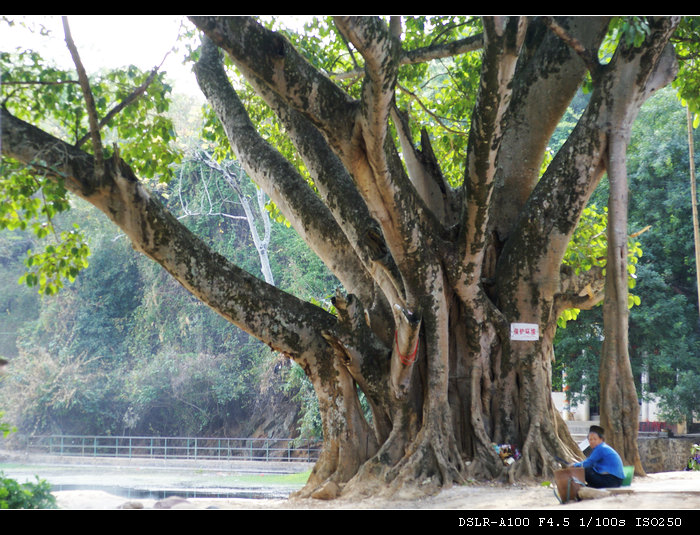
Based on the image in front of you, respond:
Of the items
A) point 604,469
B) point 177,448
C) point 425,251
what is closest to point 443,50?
point 425,251

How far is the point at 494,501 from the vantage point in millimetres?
6207

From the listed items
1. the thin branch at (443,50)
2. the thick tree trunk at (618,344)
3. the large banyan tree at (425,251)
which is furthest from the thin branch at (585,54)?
the thin branch at (443,50)

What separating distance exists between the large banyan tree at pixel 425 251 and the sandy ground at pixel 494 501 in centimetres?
44

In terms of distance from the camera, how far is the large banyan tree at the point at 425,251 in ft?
24.0

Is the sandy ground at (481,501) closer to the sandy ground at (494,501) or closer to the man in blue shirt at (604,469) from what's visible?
the sandy ground at (494,501)

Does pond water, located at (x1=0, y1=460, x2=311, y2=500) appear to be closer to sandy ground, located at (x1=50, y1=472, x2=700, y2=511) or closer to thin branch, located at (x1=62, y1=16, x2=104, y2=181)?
sandy ground, located at (x1=50, y1=472, x2=700, y2=511)

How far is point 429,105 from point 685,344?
11.5m

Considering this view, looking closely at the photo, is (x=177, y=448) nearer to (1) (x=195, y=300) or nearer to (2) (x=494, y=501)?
(1) (x=195, y=300)

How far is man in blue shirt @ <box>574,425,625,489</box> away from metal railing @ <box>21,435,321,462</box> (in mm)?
17793

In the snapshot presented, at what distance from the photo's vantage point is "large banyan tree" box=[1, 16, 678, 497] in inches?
287

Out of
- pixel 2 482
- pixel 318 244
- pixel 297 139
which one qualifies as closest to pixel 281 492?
pixel 318 244

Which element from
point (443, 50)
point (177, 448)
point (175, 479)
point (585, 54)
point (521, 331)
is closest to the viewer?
point (585, 54)

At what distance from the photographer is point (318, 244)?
918 cm

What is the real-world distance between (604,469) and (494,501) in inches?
41.3
